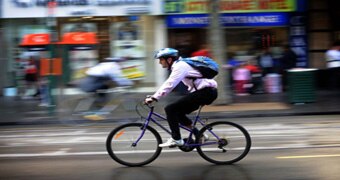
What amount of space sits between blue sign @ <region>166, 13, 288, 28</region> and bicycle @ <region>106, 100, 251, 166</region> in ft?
37.0

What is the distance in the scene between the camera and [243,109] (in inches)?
537

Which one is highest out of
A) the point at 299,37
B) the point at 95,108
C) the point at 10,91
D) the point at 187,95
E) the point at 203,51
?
the point at 187,95

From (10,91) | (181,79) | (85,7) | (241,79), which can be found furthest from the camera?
(10,91)

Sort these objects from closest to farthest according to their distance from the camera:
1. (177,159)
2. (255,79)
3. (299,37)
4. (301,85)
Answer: (177,159), (301,85), (255,79), (299,37)

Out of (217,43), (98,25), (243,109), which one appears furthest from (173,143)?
(98,25)

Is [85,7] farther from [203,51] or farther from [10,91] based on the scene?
[203,51]

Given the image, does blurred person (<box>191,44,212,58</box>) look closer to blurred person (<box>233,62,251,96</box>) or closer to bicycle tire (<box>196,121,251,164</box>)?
blurred person (<box>233,62,251,96</box>)

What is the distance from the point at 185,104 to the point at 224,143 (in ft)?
2.66

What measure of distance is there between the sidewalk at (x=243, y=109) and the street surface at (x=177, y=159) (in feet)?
7.63

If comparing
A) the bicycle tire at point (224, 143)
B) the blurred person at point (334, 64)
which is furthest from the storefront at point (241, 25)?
the bicycle tire at point (224, 143)

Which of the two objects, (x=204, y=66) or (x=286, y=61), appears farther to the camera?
(x=286, y=61)

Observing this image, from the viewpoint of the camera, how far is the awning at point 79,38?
18.0 meters

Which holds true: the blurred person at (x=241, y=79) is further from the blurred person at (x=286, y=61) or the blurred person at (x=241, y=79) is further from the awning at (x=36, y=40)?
the awning at (x=36, y=40)

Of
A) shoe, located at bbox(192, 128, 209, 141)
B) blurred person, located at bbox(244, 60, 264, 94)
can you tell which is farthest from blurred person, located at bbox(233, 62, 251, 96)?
shoe, located at bbox(192, 128, 209, 141)
